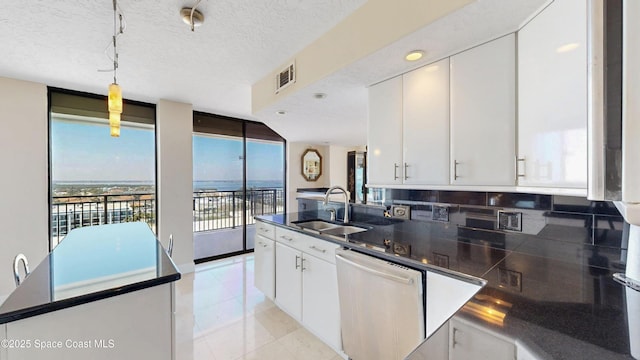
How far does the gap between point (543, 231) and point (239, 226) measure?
501cm

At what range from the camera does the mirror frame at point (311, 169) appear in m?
5.25

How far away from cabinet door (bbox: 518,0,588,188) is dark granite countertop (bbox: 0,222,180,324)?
1850 millimetres

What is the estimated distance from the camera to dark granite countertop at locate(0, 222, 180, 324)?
91 centimetres

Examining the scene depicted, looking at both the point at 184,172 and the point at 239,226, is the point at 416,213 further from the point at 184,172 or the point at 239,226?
the point at 239,226

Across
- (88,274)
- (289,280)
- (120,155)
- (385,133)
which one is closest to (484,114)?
(385,133)

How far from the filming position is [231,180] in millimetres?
4488

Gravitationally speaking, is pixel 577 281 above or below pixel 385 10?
below

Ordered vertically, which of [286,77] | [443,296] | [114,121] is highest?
[286,77]

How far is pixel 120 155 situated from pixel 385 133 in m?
3.63

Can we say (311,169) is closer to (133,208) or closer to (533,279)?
(133,208)

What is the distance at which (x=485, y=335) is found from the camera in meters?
0.67

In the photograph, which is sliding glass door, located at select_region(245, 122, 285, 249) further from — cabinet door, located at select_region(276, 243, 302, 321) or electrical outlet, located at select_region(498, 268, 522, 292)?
electrical outlet, located at select_region(498, 268, 522, 292)

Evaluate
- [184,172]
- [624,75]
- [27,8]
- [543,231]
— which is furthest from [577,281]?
[184,172]

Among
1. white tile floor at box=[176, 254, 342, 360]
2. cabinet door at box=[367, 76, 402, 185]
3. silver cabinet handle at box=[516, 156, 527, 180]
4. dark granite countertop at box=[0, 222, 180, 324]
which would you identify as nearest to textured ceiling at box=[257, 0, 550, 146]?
cabinet door at box=[367, 76, 402, 185]
